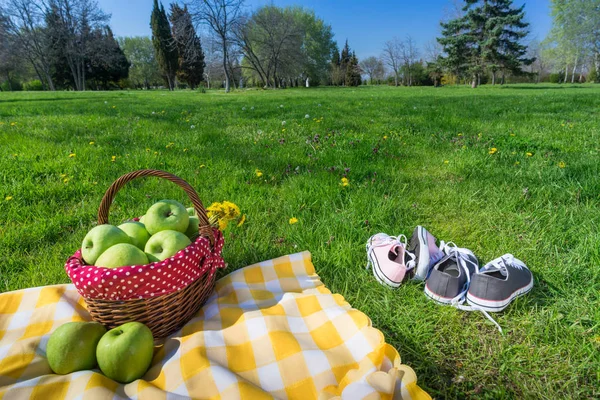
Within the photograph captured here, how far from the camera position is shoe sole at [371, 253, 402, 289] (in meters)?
1.96

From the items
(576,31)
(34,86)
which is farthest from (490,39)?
(34,86)

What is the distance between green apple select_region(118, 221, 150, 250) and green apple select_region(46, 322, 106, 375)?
429 millimetres

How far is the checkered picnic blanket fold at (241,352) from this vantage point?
4.06 feet

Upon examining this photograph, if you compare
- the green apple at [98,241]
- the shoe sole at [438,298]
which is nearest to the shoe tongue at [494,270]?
the shoe sole at [438,298]

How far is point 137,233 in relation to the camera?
65.5 inches

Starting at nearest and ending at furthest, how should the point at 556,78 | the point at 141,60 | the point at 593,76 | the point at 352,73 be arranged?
the point at 593,76 < the point at 556,78 < the point at 352,73 < the point at 141,60

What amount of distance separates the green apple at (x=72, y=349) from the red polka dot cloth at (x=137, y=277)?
14 cm

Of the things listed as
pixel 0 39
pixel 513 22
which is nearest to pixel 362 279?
pixel 513 22

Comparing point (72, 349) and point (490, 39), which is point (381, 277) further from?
point (490, 39)

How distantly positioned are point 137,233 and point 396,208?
2099 millimetres

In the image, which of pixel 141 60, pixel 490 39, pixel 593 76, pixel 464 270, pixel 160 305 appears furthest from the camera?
pixel 141 60

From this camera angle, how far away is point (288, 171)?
12.2 ft

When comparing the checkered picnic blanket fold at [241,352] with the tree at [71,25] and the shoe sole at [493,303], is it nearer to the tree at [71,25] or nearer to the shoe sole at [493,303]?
the shoe sole at [493,303]

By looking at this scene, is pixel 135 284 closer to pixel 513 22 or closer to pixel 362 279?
pixel 362 279
